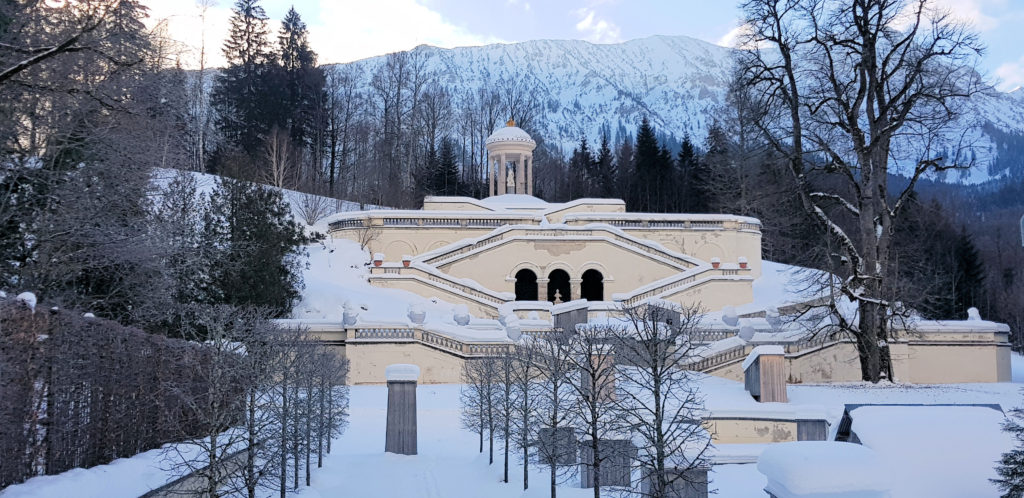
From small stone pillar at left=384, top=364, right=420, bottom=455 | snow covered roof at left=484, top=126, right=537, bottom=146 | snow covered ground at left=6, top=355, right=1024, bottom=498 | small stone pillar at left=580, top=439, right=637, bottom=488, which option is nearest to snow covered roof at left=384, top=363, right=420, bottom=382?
small stone pillar at left=384, top=364, right=420, bottom=455

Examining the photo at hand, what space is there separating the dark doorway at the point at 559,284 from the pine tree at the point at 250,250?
13.5 m

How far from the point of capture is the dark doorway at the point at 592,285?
4016cm

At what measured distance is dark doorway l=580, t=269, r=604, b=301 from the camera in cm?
4016

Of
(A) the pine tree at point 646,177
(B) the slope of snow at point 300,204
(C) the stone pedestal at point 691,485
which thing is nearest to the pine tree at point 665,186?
(A) the pine tree at point 646,177

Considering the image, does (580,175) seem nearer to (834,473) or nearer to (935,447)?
(935,447)

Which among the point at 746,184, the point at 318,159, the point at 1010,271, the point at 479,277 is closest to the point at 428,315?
the point at 479,277

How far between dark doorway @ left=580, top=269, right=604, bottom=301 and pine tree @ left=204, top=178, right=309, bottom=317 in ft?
49.3

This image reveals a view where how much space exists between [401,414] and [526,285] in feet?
74.2

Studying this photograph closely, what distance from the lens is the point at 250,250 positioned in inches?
1085

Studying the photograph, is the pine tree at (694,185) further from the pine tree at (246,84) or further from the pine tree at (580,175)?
the pine tree at (246,84)

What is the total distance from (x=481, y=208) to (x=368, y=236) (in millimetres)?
8035

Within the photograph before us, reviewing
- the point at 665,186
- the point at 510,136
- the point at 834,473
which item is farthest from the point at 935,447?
the point at 665,186

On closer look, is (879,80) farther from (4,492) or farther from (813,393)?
(4,492)

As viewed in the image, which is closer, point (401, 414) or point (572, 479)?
point (572, 479)
